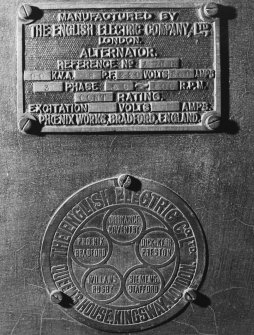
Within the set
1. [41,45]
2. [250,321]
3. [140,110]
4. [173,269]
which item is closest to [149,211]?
[173,269]

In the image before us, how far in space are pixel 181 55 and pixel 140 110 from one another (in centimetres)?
36

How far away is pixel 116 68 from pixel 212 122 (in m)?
0.57

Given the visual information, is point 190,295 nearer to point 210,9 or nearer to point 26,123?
point 26,123

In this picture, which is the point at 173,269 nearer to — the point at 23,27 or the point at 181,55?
the point at 181,55

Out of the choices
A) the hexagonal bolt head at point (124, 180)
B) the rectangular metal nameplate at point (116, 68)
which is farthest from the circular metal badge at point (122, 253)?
the rectangular metal nameplate at point (116, 68)

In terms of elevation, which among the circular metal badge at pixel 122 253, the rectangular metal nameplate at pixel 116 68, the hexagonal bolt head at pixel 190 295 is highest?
the rectangular metal nameplate at pixel 116 68

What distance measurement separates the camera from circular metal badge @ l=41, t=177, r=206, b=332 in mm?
2670

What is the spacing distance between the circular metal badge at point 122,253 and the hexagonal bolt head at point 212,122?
0.39 meters

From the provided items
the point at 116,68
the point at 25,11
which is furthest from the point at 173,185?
the point at 25,11

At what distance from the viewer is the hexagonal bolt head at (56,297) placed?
2645mm

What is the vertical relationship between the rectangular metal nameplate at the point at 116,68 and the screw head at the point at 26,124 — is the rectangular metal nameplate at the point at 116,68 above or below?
above

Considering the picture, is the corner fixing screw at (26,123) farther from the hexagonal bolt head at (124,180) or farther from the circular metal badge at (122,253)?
the hexagonal bolt head at (124,180)

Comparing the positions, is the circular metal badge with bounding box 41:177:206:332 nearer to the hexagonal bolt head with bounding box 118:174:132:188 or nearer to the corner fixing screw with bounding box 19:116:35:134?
the hexagonal bolt head with bounding box 118:174:132:188

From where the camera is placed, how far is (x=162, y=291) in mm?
2674
